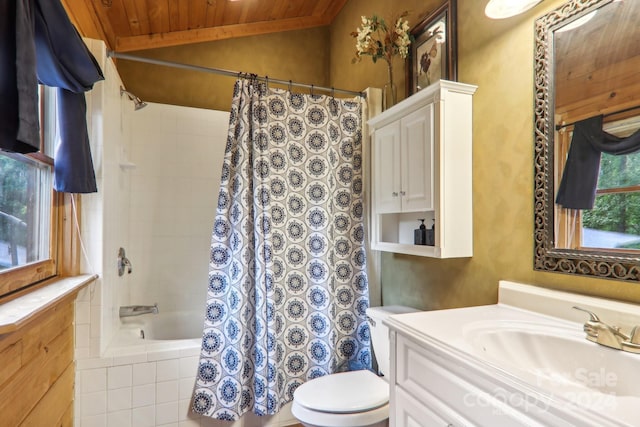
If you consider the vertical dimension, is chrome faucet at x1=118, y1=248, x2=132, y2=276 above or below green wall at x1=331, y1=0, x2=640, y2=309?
below

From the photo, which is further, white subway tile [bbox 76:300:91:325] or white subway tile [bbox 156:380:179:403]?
white subway tile [bbox 156:380:179:403]

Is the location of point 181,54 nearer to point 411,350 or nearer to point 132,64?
point 132,64

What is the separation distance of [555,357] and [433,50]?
4.91 feet

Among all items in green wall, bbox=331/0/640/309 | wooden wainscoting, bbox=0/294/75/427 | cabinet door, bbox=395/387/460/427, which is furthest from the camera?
green wall, bbox=331/0/640/309

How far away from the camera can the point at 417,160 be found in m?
1.66

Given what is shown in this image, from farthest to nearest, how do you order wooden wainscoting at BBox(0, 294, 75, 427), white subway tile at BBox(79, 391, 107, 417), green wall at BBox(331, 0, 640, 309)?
white subway tile at BBox(79, 391, 107, 417) < green wall at BBox(331, 0, 640, 309) < wooden wainscoting at BBox(0, 294, 75, 427)

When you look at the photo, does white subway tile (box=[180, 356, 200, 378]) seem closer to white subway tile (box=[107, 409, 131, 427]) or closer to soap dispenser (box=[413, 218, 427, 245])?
white subway tile (box=[107, 409, 131, 427])

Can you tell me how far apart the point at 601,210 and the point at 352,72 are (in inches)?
85.2

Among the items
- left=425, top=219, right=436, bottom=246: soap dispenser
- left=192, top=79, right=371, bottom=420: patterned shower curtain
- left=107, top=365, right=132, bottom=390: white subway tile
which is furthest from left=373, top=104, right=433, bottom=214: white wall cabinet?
left=107, top=365, right=132, bottom=390: white subway tile

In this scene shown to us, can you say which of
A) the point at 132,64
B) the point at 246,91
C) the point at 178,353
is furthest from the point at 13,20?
the point at 132,64

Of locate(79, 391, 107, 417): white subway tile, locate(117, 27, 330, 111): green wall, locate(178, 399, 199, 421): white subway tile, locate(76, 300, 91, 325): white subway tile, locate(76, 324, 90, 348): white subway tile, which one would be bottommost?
locate(178, 399, 199, 421): white subway tile

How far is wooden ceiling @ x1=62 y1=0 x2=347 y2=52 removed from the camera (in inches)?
90.2

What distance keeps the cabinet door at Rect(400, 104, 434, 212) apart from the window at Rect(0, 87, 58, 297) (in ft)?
5.10

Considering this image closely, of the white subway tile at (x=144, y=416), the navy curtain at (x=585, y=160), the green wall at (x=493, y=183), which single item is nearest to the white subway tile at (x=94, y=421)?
the white subway tile at (x=144, y=416)
